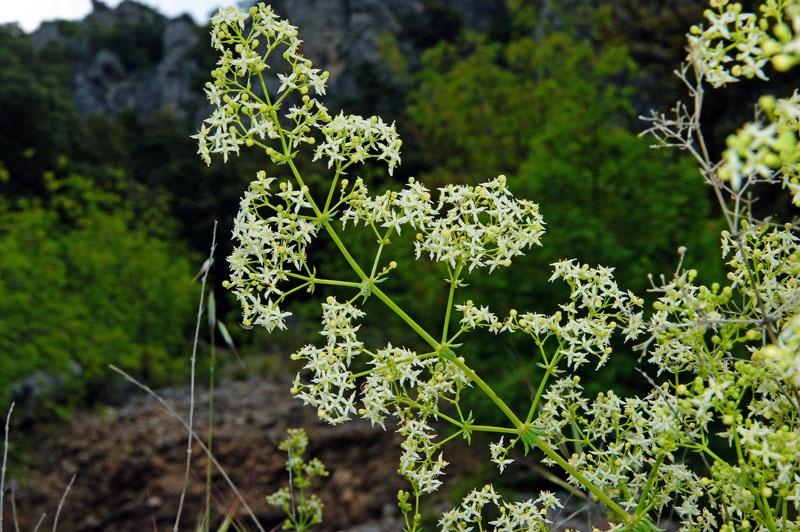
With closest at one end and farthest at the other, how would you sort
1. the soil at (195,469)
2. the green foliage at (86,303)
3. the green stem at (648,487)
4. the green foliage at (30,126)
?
1. the green stem at (648,487)
2. the soil at (195,469)
3. the green foliage at (86,303)
4. the green foliage at (30,126)


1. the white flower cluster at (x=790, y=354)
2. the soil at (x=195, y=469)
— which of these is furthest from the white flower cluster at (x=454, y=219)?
the soil at (x=195, y=469)

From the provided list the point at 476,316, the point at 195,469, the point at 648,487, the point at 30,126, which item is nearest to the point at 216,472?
the point at 195,469

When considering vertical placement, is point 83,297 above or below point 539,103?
below

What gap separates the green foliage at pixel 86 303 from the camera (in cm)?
993

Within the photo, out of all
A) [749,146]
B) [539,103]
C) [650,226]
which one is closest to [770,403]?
[749,146]

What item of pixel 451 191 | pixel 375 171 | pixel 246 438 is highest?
pixel 451 191

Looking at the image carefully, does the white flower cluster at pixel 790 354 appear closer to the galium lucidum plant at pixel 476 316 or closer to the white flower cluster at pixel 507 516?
the galium lucidum plant at pixel 476 316

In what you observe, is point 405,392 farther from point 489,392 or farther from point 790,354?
point 790,354

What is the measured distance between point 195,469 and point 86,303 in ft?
20.9

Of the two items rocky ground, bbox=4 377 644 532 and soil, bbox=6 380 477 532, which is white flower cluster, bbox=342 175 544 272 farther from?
soil, bbox=6 380 477 532

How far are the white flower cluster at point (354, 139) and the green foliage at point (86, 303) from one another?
900 cm

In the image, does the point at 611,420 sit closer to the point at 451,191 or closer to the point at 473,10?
the point at 451,191

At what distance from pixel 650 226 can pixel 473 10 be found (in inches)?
1586

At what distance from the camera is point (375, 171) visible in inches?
566
